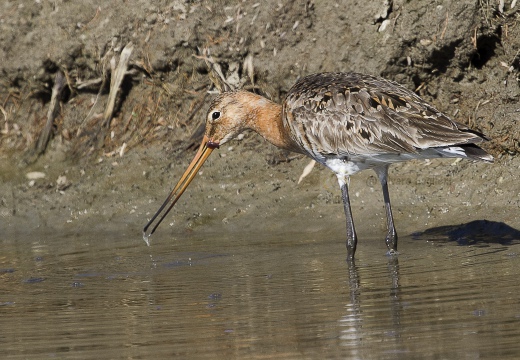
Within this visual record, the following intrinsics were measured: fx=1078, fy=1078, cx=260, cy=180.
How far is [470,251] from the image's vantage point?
27.9 ft

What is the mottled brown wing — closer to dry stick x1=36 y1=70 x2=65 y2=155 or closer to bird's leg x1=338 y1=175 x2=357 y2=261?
bird's leg x1=338 y1=175 x2=357 y2=261

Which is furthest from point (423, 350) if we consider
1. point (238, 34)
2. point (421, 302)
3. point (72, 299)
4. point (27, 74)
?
point (27, 74)

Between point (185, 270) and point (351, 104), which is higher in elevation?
point (351, 104)

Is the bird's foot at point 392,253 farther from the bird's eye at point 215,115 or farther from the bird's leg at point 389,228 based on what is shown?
the bird's eye at point 215,115

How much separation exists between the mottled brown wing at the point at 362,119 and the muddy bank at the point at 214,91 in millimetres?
1330

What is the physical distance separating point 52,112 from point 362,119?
513cm

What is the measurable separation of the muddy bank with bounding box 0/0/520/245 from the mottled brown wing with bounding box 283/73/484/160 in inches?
52.4

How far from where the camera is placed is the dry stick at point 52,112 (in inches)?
501

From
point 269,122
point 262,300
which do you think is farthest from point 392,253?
point 262,300

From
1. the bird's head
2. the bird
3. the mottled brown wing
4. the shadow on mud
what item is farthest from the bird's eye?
the shadow on mud

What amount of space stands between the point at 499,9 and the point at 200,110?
A: 3533 millimetres

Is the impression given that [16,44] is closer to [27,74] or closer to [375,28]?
[27,74]

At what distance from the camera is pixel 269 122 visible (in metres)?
9.86

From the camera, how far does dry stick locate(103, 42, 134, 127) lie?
1247 centimetres
